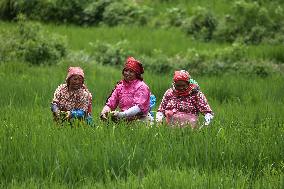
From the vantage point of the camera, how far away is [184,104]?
629cm

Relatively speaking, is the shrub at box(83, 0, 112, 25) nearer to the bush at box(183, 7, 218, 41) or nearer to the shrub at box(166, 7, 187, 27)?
the shrub at box(166, 7, 187, 27)

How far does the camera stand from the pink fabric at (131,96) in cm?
632

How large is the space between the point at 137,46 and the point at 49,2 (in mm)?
5550

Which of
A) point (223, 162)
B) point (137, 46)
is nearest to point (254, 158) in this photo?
point (223, 162)

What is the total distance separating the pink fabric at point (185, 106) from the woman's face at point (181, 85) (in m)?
0.12

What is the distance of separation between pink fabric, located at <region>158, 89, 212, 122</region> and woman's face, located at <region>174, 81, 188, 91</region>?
116 mm

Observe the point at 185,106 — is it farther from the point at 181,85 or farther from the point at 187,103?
the point at 181,85

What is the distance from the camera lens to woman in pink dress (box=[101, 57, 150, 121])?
627cm

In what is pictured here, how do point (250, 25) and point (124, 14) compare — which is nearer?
point (250, 25)

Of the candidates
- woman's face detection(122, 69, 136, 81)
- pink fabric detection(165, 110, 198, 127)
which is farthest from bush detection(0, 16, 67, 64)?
pink fabric detection(165, 110, 198, 127)

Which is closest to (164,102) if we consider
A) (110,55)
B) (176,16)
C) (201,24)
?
(110,55)

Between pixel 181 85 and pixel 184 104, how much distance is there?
0.25m

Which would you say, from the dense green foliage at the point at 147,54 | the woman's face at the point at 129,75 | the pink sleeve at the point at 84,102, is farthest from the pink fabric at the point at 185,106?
the dense green foliage at the point at 147,54

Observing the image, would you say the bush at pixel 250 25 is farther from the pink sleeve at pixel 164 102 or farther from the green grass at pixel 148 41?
the pink sleeve at pixel 164 102
